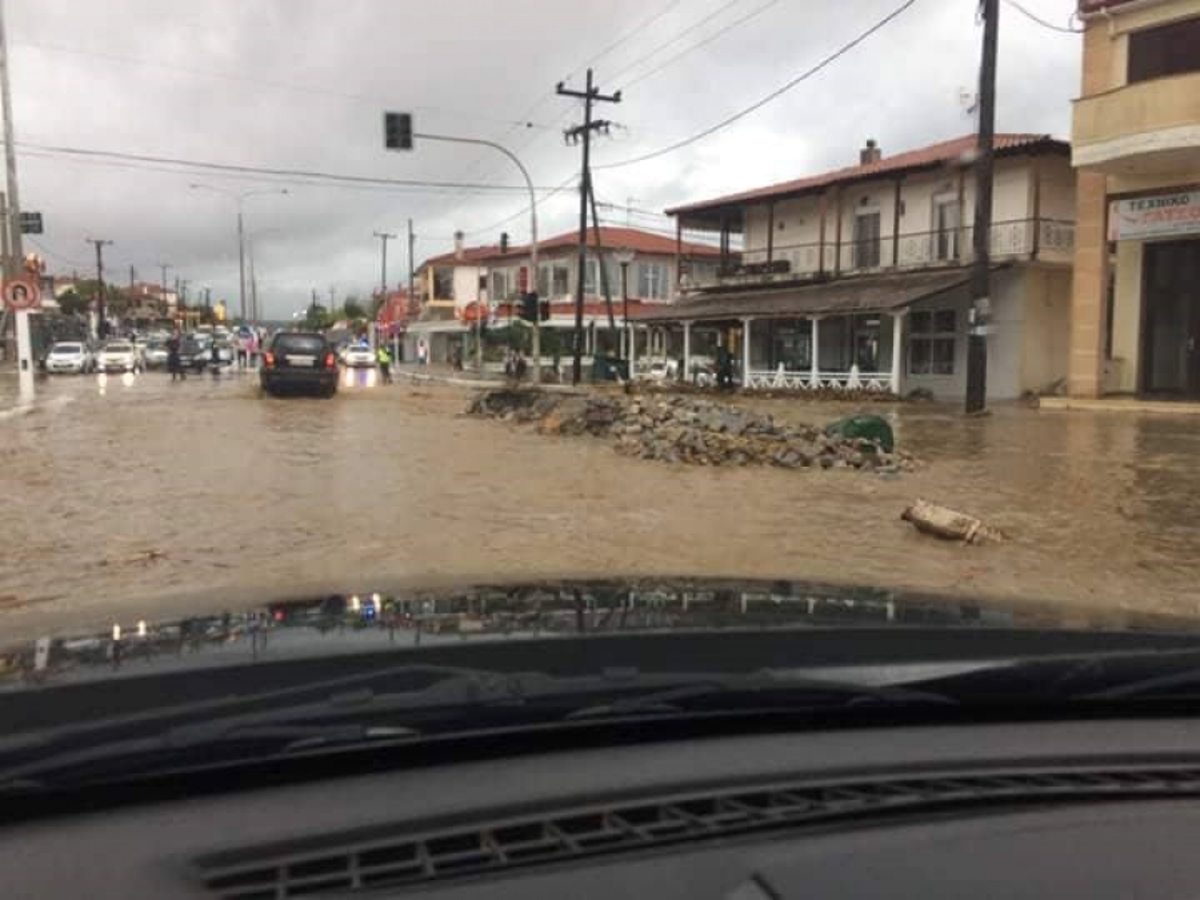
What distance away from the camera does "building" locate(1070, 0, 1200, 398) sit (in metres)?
23.3

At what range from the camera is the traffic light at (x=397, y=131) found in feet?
93.0

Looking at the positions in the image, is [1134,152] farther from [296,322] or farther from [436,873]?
[296,322]

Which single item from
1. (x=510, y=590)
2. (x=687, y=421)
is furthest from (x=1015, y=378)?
(x=510, y=590)

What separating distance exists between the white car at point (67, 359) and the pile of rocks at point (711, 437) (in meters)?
36.1

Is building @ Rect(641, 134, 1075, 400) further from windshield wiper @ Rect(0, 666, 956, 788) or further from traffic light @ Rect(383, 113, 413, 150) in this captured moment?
windshield wiper @ Rect(0, 666, 956, 788)

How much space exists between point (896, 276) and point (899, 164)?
10.9 ft

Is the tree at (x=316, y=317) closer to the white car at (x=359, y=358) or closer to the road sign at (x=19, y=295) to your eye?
the white car at (x=359, y=358)

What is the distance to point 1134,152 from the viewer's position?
23.3m

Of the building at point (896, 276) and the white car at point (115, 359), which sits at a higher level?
the building at point (896, 276)

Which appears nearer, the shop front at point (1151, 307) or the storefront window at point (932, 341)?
the shop front at point (1151, 307)

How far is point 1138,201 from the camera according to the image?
24.7 m

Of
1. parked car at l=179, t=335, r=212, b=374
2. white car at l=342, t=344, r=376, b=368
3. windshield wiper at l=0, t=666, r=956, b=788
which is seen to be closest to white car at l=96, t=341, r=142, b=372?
parked car at l=179, t=335, r=212, b=374

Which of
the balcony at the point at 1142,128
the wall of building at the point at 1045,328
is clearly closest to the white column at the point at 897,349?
the wall of building at the point at 1045,328

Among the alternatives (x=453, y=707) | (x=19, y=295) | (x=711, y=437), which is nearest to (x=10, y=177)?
(x=19, y=295)
